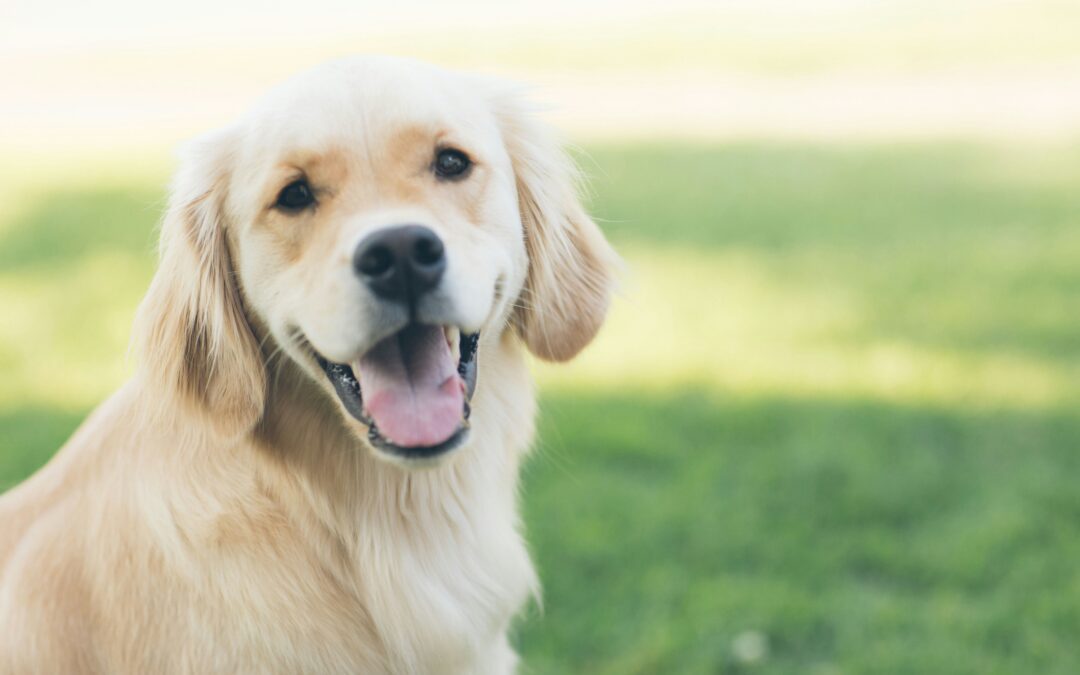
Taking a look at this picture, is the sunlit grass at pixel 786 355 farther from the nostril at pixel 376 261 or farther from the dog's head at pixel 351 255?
the nostril at pixel 376 261

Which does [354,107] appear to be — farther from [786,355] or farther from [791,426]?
[786,355]

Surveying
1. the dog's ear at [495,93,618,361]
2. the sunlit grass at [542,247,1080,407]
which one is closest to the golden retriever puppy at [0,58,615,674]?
the dog's ear at [495,93,618,361]

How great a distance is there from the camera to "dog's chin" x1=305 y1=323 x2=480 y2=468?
2416 millimetres

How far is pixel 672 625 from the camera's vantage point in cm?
379

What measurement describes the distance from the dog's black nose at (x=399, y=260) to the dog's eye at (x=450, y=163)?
0.34 m

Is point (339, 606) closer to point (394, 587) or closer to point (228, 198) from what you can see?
point (394, 587)

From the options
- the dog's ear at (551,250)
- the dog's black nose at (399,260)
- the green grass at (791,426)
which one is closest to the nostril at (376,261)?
the dog's black nose at (399,260)

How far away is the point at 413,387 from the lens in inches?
97.3

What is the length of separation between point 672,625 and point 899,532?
1125 millimetres

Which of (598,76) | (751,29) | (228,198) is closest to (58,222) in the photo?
(228,198)

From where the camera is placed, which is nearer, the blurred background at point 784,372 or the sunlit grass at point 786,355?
the blurred background at point 784,372

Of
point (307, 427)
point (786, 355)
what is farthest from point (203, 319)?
point (786, 355)

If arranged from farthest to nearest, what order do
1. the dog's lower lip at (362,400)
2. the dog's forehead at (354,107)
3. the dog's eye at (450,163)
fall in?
the dog's eye at (450,163)
the dog's forehead at (354,107)
the dog's lower lip at (362,400)

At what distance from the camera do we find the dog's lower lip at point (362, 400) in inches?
94.9
